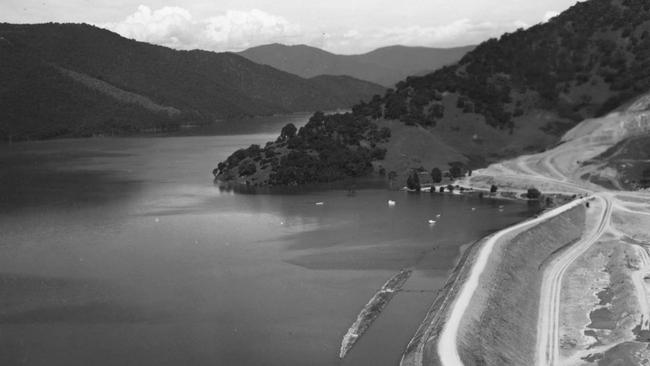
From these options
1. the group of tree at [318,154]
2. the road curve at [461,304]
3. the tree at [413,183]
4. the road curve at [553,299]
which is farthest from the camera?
the group of tree at [318,154]

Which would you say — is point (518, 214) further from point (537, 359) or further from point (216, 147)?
point (216, 147)

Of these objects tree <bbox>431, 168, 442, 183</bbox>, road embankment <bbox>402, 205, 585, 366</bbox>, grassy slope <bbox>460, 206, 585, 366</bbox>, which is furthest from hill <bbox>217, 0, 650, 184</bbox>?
road embankment <bbox>402, 205, 585, 366</bbox>

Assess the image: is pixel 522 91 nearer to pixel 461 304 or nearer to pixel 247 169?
pixel 247 169

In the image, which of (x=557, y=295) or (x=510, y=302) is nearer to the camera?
(x=510, y=302)

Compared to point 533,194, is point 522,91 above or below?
above

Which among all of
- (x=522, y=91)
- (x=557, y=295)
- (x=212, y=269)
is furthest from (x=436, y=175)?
(x=212, y=269)

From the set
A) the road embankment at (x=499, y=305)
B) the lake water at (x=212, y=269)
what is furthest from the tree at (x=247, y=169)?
the road embankment at (x=499, y=305)

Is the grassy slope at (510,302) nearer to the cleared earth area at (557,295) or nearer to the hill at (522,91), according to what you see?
the cleared earth area at (557,295)
